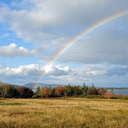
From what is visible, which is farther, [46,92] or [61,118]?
[46,92]

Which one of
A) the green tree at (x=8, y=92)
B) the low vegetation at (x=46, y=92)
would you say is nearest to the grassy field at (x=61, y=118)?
the green tree at (x=8, y=92)

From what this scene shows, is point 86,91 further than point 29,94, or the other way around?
point 86,91

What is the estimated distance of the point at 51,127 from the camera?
14453 millimetres

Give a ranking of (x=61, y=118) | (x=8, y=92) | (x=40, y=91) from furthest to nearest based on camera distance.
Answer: (x=40, y=91), (x=8, y=92), (x=61, y=118)

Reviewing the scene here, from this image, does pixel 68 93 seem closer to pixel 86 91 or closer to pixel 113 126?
pixel 86 91

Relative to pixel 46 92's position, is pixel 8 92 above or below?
above

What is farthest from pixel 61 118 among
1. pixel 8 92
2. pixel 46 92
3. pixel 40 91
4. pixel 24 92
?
pixel 40 91

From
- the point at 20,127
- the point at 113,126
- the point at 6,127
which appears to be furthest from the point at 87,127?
the point at 6,127

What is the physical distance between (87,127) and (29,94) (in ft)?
354

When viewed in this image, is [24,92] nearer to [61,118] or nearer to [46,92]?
[46,92]

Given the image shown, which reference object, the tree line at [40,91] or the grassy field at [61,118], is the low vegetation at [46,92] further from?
the grassy field at [61,118]

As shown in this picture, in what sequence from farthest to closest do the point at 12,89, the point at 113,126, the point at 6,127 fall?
the point at 12,89
the point at 113,126
the point at 6,127

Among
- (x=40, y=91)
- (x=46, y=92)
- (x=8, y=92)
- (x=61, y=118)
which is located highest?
(x=61, y=118)

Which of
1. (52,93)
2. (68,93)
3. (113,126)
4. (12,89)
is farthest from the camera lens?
(68,93)
